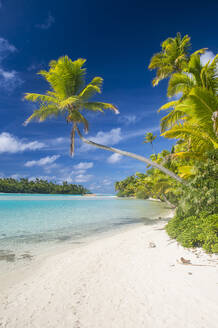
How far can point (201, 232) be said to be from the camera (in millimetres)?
4609

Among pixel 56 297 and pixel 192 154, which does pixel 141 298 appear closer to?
pixel 56 297

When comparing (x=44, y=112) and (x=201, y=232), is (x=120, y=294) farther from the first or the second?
(x=44, y=112)

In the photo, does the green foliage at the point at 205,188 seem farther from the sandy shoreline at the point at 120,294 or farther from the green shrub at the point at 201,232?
the sandy shoreline at the point at 120,294

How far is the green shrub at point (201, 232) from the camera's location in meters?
4.19

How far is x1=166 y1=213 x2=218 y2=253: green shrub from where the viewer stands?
419 centimetres

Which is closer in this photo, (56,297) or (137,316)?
(137,316)

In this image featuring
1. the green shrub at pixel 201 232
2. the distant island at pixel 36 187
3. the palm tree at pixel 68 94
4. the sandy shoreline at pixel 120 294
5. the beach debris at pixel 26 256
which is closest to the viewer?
the sandy shoreline at pixel 120 294

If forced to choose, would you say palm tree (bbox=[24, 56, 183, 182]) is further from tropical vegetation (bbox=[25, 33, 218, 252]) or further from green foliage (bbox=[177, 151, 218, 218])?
green foliage (bbox=[177, 151, 218, 218])

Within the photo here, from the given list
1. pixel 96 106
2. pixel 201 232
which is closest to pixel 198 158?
pixel 201 232

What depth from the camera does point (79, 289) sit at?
3420 millimetres

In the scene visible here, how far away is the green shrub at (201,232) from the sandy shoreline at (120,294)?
10.1 inches

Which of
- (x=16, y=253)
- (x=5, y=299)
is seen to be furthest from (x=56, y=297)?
(x=16, y=253)

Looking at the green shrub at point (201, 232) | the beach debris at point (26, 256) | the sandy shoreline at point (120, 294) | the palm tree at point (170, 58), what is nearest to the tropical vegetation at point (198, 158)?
the green shrub at point (201, 232)

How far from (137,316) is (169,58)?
11.1 metres
